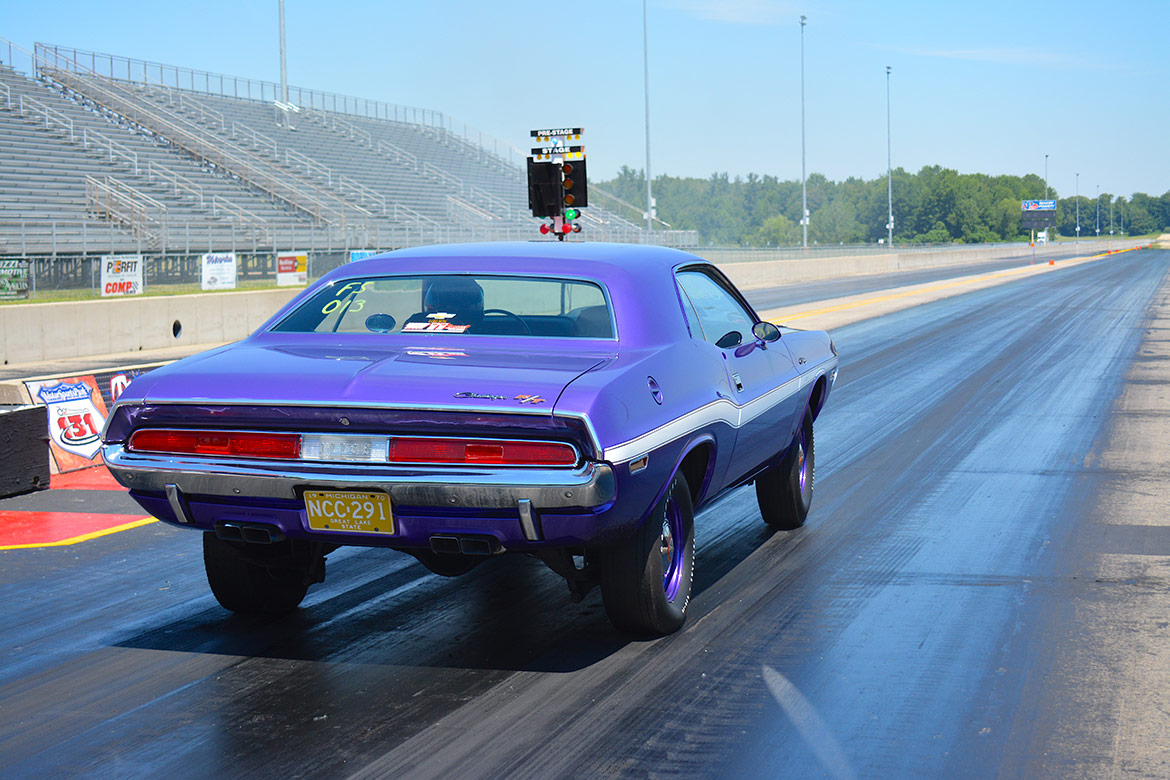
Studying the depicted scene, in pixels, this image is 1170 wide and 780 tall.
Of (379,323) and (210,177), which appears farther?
(210,177)

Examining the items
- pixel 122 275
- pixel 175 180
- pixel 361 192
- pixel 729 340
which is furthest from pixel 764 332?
pixel 361 192

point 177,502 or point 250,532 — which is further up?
point 177,502

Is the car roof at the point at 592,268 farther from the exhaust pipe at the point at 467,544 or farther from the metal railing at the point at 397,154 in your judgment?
the metal railing at the point at 397,154

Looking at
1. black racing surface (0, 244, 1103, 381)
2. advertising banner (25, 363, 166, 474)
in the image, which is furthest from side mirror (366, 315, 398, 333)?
black racing surface (0, 244, 1103, 381)

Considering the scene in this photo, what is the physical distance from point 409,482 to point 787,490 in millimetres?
3455

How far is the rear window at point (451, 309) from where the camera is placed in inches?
218

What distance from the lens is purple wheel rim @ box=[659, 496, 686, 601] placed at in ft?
17.5

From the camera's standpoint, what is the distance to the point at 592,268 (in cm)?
567

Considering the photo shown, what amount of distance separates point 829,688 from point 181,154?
136 feet

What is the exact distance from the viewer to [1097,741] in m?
4.20

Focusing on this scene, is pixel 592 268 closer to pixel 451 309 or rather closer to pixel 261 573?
pixel 451 309

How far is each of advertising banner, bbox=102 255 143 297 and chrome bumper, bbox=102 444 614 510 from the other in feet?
69.5

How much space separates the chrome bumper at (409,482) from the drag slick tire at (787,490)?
299 centimetres

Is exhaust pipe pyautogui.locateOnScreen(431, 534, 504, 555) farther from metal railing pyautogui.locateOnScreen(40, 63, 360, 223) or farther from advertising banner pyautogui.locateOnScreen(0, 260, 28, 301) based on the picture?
metal railing pyautogui.locateOnScreen(40, 63, 360, 223)
